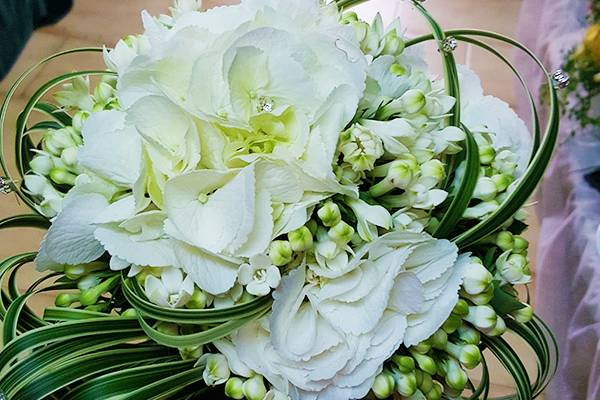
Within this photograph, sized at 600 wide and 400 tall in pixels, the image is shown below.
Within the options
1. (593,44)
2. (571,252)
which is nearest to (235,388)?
(571,252)

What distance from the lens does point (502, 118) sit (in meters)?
0.56

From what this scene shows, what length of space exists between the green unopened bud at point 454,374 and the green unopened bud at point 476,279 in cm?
5

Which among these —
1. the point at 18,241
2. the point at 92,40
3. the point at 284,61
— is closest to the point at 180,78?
the point at 284,61

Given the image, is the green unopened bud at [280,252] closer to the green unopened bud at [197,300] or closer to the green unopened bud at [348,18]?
Result: the green unopened bud at [197,300]

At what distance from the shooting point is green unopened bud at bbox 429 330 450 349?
1.58 feet

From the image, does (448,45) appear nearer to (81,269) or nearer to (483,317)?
(483,317)

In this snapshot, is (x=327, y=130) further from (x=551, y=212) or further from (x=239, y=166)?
(x=551, y=212)

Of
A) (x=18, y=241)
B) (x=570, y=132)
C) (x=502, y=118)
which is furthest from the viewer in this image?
(x=18, y=241)

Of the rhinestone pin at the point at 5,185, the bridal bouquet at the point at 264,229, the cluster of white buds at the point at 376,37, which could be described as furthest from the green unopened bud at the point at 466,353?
the rhinestone pin at the point at 5,185

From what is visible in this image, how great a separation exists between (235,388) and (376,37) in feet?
0.83

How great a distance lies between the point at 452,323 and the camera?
485 millimetres

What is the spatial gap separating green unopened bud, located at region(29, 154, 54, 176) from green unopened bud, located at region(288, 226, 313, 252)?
0.60 feet

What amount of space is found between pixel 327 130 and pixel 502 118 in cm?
18

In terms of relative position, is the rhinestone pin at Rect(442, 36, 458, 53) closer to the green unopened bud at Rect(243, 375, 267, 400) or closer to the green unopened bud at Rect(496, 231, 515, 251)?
the green unopened bud at Rect(496, 231, 515, 251)
